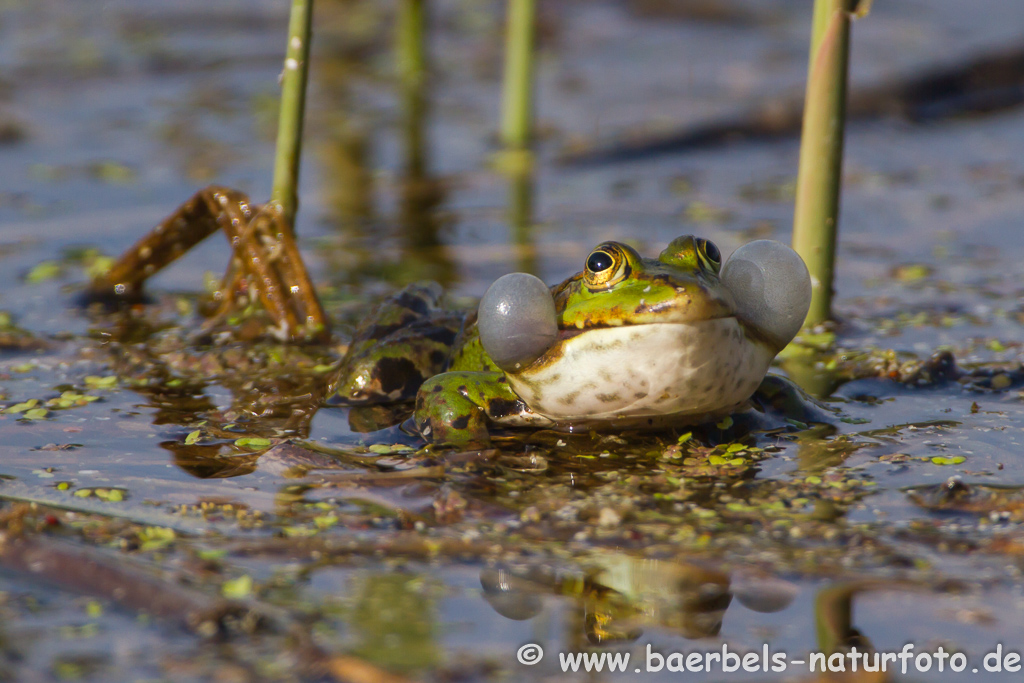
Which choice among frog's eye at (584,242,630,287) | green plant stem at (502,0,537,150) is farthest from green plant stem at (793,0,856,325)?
green plant stem at (502,0,537,150)

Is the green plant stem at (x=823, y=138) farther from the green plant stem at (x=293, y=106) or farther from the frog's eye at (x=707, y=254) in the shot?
the green plant stem at (x=293, y=106)

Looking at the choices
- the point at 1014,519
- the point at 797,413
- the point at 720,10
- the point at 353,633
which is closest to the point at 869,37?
the point at 720,10

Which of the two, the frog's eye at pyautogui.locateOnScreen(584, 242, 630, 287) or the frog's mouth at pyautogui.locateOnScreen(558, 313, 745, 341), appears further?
the frog's eye at pyautogui.locateOnScreen(584, 242, 630, 287)

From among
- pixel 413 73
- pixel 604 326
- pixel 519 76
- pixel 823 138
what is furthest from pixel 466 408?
pixel 413 73

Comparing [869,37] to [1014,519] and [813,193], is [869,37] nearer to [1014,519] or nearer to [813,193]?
[813,193]

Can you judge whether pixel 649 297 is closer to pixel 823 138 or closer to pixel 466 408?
pixel 466 408

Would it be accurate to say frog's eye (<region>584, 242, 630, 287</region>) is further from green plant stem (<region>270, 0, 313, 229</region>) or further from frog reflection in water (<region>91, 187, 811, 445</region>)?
green plant stem (<region>270, 0, 313, 229</region>)
